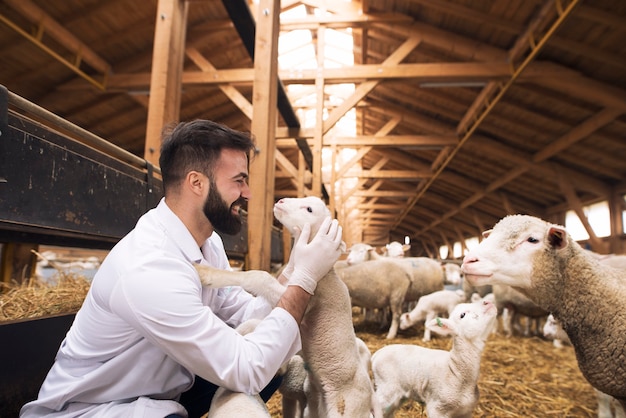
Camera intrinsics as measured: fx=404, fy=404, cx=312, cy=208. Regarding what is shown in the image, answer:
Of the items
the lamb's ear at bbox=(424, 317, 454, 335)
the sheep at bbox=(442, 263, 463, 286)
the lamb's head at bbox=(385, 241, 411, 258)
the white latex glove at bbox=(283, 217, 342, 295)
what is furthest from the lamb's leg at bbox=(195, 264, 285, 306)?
the sheep at bbox=(442, 263, 463, 286)

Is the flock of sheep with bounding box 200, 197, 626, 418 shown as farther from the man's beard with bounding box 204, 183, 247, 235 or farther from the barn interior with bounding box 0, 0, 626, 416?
the barn interior with bounding box 0, 0, 626, 416

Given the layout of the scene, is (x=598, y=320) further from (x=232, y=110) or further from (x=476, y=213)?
(x=476, y=213)

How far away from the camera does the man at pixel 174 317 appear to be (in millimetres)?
1188

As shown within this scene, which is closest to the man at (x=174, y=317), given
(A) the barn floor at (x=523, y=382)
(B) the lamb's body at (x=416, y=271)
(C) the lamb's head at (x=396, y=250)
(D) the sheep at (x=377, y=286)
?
(A) the barn floor at (x=523, y=382)

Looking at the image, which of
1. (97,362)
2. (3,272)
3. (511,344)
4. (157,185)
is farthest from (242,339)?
(511,344)

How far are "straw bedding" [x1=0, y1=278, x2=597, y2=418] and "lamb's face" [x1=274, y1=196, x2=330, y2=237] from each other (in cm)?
112

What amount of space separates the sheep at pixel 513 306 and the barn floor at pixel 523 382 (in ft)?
1.27

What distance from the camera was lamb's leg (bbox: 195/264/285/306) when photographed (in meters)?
1.49

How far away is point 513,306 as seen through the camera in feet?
18.8

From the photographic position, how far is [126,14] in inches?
264

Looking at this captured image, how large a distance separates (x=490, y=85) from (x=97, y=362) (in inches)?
295

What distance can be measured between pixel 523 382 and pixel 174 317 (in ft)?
11.1

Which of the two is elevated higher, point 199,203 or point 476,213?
point 476,213

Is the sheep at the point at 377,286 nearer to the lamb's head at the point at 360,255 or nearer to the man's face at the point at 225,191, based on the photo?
the lamb's head at the point at 360,255
